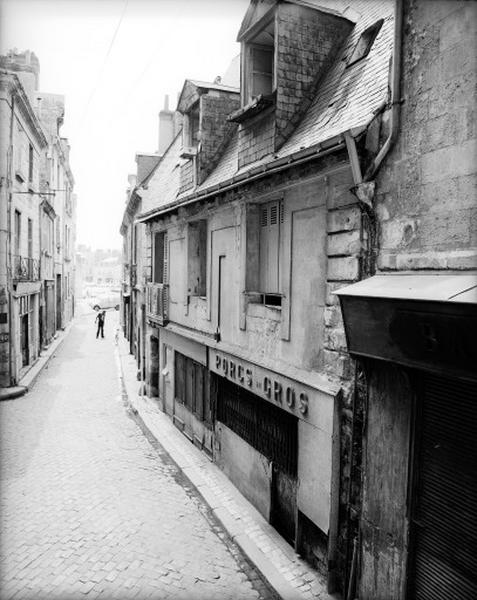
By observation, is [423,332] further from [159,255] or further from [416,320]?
[159,255]

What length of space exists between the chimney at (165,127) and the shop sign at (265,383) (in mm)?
16037

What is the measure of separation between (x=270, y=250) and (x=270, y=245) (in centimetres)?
8

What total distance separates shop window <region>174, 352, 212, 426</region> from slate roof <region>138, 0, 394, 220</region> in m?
4.73

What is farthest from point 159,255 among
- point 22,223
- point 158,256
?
point 22,223

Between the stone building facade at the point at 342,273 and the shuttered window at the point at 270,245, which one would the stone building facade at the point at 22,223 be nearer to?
the stone building facade at the point at 342,273

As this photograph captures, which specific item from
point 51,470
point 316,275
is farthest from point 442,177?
point 51,470

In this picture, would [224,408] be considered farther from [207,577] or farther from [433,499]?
[433,499]

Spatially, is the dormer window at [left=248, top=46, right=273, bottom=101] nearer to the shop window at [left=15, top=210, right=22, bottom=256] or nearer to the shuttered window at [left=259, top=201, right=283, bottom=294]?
the shuttered window at [left=259, top=201, right=283, bottom=294]

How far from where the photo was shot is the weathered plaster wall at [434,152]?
4082 mm

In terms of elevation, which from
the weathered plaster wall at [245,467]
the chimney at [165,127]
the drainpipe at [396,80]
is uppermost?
the chimney at [165,127]

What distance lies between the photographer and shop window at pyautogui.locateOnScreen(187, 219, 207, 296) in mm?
10975

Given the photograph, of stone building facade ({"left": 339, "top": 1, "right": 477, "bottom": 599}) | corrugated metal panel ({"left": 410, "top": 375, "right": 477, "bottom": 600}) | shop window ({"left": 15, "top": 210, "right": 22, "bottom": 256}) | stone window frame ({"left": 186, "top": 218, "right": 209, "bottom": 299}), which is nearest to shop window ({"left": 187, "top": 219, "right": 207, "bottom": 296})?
stone window frame ({"left": 186, "top": 218, "right": 209, "bottom": 299})

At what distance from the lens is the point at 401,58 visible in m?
4.83

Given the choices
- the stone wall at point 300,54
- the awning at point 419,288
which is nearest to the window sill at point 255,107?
the stone wall at point 300,54
